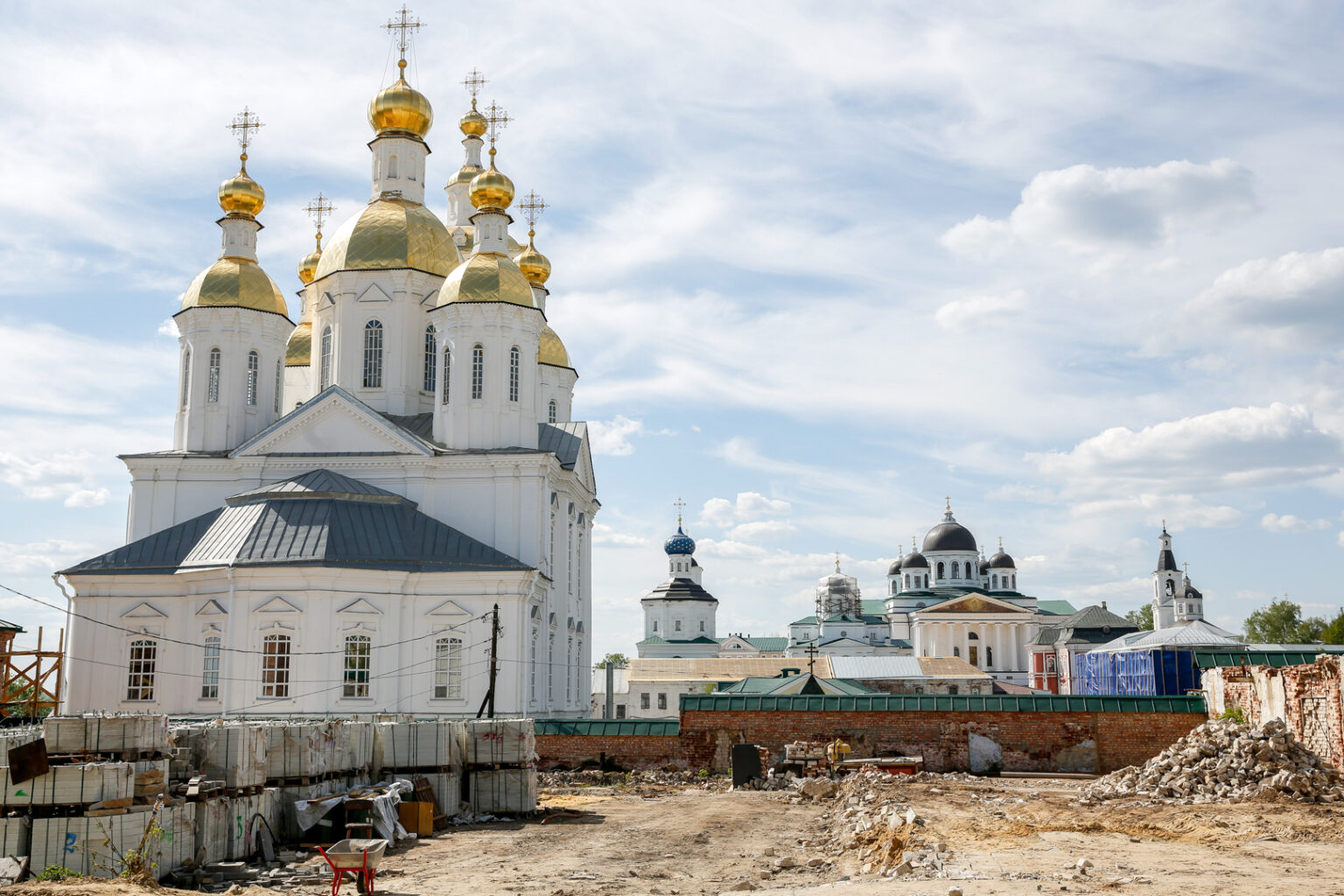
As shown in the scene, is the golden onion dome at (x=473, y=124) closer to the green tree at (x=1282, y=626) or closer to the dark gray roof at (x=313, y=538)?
the dark gray roof at (x=313, y=538)

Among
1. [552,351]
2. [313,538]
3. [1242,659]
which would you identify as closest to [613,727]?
[313,538]

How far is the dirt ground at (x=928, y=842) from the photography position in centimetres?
1169

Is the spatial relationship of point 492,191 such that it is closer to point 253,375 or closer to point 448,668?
point 253,375

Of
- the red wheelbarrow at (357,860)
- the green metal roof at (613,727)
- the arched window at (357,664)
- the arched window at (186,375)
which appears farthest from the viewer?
the arched window at (186,375)

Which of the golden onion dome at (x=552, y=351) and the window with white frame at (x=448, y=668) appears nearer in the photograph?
the window with white frame at (x=448, y=668)

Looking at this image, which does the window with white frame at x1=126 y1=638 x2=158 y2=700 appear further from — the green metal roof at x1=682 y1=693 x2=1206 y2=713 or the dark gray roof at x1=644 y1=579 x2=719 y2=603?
the dark gray roof at x1=644 y1=579 x2=719 y2=603

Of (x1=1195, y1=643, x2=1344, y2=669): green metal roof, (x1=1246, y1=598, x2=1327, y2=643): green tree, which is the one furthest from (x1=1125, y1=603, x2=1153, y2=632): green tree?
(x1=1195, y1=643, x2=1344, y2=669): green metal roof

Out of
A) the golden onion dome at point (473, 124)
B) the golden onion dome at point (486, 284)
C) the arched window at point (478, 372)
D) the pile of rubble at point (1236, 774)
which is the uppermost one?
the golden onion dome at point (473, 124)

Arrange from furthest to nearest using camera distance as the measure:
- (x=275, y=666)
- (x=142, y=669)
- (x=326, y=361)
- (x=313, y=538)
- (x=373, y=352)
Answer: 1. (x=326, y=361)
2. (x=373, y=352)
3. (x=142, y=669)
4. (x=313, y=538)
5. (x=275, y=666)

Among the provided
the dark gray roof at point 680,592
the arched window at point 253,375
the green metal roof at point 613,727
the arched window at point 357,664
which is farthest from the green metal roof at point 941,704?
the dark gray roof at point 680,592

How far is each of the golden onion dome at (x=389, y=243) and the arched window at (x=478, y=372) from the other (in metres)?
4.14

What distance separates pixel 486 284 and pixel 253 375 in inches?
297

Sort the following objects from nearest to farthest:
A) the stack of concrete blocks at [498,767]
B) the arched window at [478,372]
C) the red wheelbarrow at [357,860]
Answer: the red wheelbarrow at [357,860]
the stack of concrete blocks at [498,767]
the arched window at [478,372]

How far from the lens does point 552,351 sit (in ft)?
152
